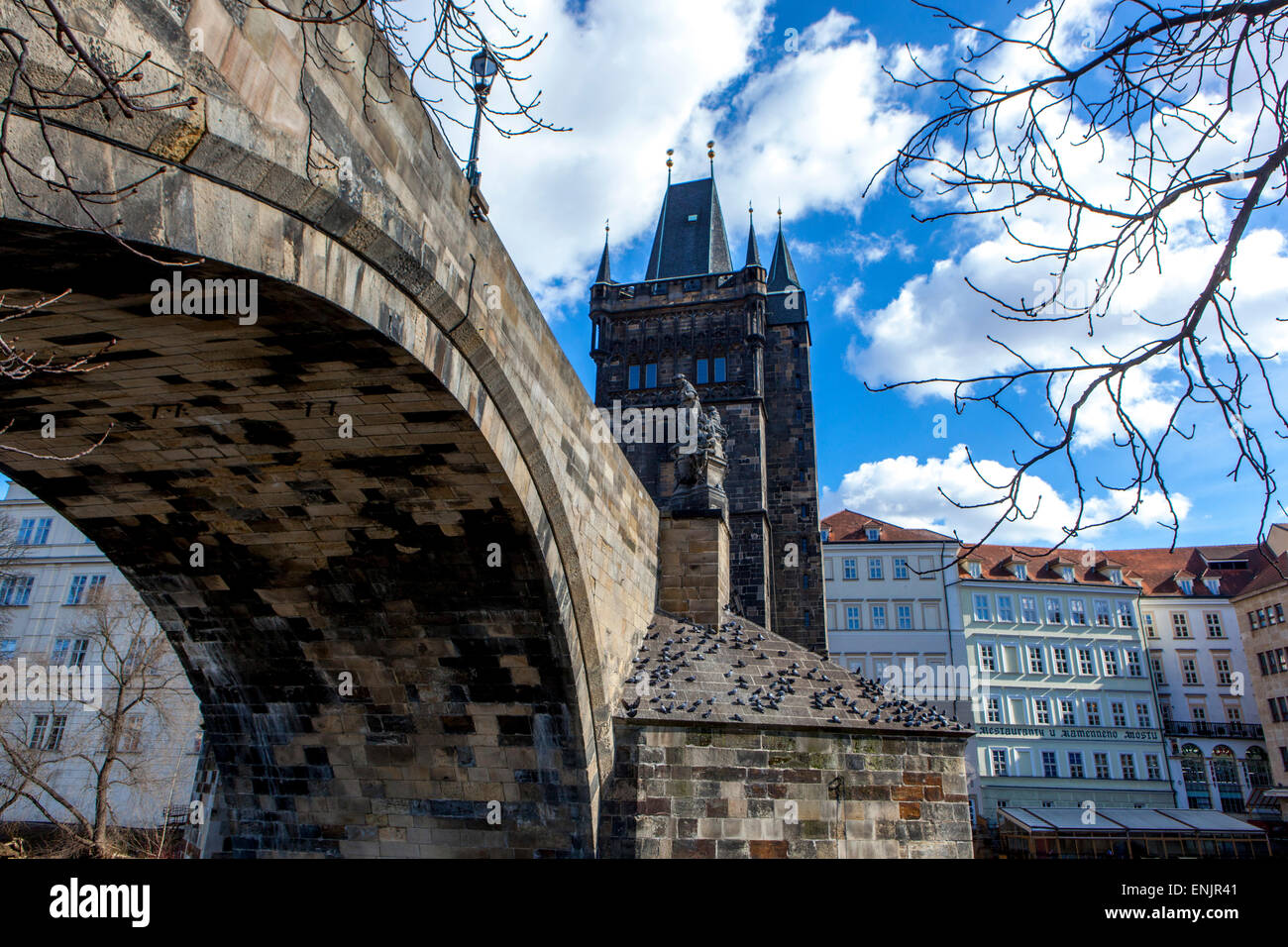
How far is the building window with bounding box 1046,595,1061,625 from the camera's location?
1313 inches

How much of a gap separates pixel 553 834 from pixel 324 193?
25.6 ft

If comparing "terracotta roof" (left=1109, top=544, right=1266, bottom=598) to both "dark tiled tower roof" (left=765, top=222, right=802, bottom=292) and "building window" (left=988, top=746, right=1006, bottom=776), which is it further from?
"dark tiled tower roof" (left=765, top=222, right=802, bottom=292)

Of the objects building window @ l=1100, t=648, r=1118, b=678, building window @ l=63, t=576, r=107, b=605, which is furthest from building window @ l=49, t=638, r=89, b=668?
building window @ l=1100, t=648, r=1118, b=678

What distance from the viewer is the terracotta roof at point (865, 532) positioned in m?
34.0

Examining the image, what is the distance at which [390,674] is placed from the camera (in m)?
9.70

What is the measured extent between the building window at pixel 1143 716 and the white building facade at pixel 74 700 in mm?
33371

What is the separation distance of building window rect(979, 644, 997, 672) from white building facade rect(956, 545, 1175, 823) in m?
0.04

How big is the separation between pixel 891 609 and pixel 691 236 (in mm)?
16785

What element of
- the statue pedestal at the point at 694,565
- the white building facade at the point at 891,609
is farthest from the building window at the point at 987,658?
the statue pedestal at the point at 694,565

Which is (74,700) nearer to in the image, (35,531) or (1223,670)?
(35,531)

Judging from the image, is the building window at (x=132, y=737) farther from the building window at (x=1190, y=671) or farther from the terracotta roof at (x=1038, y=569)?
the building window at (x=1190, y=671)

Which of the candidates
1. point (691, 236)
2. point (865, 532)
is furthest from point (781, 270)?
point (865, 532)
